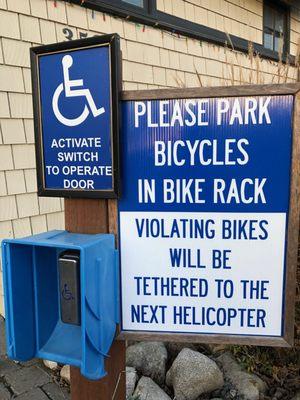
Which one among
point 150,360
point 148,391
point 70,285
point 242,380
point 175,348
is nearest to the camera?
point 70,285

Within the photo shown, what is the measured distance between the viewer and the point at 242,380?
227cm

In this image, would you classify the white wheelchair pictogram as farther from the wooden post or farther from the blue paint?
the wooden post

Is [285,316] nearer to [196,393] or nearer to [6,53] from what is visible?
[196,393]

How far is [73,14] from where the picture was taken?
3.15 meters

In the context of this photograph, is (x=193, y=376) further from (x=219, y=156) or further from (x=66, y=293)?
(x=219, y=156)

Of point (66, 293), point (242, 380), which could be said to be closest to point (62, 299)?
point (66, 293)

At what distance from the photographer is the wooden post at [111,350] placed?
1424 mm

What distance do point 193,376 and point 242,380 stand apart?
1.06 feet

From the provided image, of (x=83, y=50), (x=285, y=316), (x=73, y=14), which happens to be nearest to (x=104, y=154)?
(x=83, y=50)

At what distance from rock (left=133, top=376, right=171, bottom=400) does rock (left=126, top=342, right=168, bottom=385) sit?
0.16 metres

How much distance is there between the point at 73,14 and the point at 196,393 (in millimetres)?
2939

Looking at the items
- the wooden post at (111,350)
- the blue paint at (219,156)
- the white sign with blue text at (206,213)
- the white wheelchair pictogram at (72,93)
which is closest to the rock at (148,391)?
the wooden post at (111,350)

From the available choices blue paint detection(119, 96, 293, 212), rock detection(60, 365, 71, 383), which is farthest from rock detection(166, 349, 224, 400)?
blue paint detection(119, 96, 293, 212)

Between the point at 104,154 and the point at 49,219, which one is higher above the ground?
the point at 104,154
